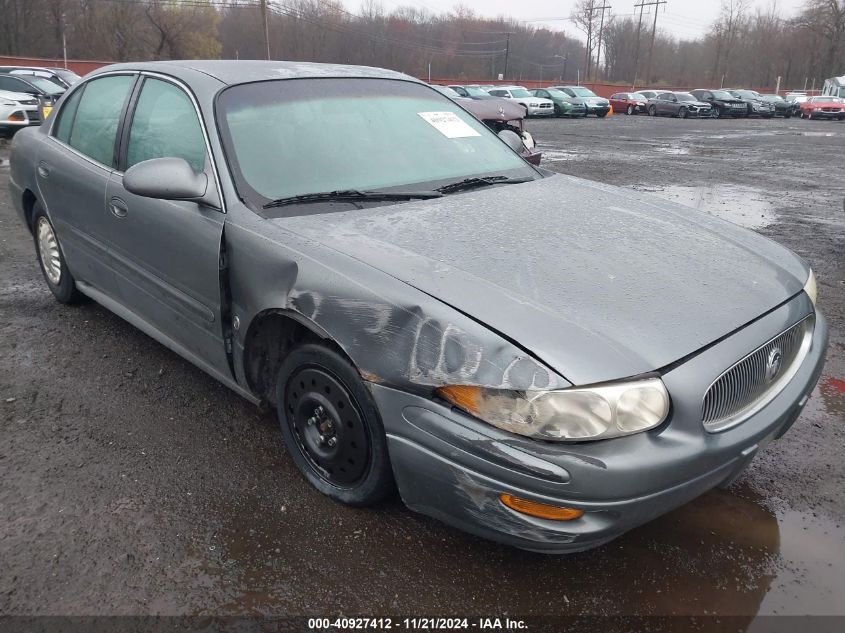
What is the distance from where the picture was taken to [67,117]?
3893 millimetres

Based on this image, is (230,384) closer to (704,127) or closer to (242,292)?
(242,292)

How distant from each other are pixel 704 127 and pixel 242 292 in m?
27.1

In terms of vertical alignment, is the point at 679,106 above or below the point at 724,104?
below

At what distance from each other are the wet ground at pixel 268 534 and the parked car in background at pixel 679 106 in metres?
32.0

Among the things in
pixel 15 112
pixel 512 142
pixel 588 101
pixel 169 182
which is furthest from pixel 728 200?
pixel 588 101

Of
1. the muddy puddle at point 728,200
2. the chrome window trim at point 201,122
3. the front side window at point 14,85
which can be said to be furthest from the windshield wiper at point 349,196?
the front side window at point 14,85

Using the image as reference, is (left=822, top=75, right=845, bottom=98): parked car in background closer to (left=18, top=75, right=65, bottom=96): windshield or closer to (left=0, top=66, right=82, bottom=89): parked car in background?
(left=0, top=66, right=82, bottom=89): parked car in background

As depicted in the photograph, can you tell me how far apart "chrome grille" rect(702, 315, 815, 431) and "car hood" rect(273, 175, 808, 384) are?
0.39ft

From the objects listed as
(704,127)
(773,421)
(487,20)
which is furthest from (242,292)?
(487,20)

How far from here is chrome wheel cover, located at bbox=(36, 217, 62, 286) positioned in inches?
163

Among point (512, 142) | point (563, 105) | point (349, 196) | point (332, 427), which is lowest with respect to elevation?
point (332, 427)

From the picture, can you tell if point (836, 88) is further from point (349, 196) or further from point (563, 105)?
point (349, 196)

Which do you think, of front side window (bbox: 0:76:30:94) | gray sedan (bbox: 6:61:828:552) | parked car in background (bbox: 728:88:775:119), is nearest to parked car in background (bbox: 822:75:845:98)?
parked car in background (bbox: 728:88:775:119)

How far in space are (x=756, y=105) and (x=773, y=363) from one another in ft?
122
